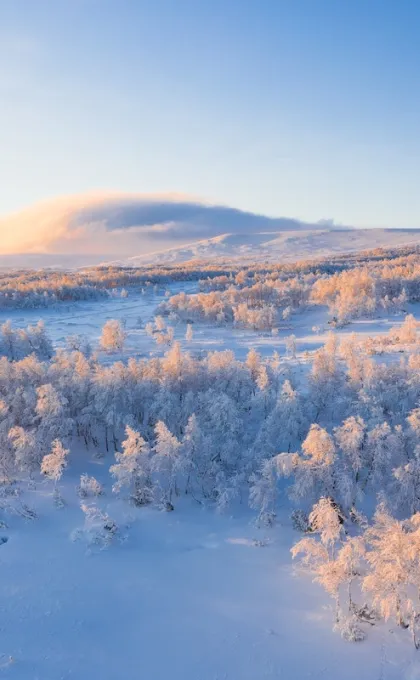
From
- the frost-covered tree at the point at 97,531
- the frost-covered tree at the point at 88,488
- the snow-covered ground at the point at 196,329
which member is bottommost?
the frost-covered tree at the point at 97,531

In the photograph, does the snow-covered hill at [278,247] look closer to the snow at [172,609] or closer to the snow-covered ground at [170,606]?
the snow-covered ground at [170,606]

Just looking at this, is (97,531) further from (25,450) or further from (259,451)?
(259,451)

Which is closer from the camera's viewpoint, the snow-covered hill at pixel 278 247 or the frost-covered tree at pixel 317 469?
the frost-covered tree at pixel 317 469

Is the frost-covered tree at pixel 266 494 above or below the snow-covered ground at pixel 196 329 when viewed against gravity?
below

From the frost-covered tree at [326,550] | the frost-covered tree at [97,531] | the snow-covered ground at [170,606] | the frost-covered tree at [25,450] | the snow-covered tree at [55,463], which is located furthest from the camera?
the frost-covered tree at [25,450]

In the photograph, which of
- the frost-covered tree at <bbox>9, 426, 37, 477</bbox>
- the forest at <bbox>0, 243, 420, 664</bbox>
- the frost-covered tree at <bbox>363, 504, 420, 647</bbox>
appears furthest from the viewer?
the frost-covered tree at <bbox>9, 426, 37, 477</bbox>

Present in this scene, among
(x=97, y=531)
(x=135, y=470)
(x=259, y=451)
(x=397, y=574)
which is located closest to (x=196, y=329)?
(x=259, y=451)

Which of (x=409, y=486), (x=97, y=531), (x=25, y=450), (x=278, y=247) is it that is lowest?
(x=97, y=531)

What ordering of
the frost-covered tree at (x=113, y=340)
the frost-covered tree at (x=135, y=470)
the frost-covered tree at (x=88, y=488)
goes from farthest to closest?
1. the frost-covered tree at (x=113, y=340)
2. the frost-covered tree at (x=88, y=488)
3. the frost-covered tree at (x=135, y=470)

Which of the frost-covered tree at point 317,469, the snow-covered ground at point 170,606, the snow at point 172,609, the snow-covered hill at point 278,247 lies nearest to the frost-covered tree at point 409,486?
the frost-covered tree at point 317,469

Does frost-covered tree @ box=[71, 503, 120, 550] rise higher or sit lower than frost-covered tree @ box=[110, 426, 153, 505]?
lower

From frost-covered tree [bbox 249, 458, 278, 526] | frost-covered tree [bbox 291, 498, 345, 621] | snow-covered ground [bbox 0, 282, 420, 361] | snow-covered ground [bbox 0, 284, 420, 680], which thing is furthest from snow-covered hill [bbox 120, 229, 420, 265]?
frost-covered tree [bbox 291, 498, 345, 621]

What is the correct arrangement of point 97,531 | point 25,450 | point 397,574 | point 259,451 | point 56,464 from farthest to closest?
point 259,451 < point 25,450 < point 56,464 < point 97,531 < point 397,574

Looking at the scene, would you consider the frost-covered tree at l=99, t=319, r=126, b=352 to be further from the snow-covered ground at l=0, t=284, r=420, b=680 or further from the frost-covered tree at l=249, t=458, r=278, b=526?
the frost-covered tree at l=249, t=458, r=278, b=526
